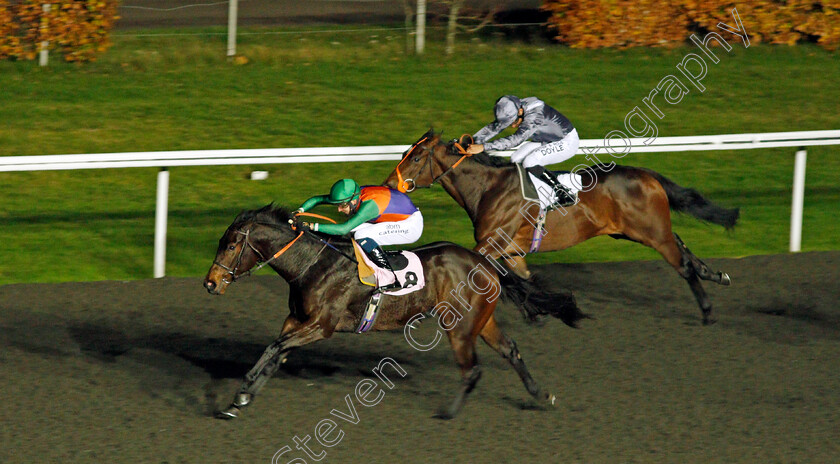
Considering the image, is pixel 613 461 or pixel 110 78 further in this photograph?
pixel 110 78

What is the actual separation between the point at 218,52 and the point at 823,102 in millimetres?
7653

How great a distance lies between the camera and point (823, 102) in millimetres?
13234

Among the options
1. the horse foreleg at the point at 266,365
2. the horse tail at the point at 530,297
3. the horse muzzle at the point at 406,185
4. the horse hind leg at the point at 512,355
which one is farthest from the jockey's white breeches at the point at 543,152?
the horse foreleg at the point at 266,365

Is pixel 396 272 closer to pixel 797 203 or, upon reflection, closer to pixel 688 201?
pixel 688 201

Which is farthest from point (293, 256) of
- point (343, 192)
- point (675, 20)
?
point (675, 20)

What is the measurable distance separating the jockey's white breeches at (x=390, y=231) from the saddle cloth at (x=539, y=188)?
1.15m

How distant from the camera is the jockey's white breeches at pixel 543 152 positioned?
25.4 ft

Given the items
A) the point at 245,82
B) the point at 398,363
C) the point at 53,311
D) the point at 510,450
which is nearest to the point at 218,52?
the point at 245,82

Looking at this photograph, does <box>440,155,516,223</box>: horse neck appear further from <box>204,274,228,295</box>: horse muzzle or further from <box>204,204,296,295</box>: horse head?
<box>204,274,228,295</box>: horse muzzle

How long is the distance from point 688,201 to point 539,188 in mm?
1176

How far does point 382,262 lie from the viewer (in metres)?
5.88

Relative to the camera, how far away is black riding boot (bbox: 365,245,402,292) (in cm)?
584

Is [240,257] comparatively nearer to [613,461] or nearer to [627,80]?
[613,461]

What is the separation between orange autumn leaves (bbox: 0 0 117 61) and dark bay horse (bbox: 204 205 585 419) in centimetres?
802
